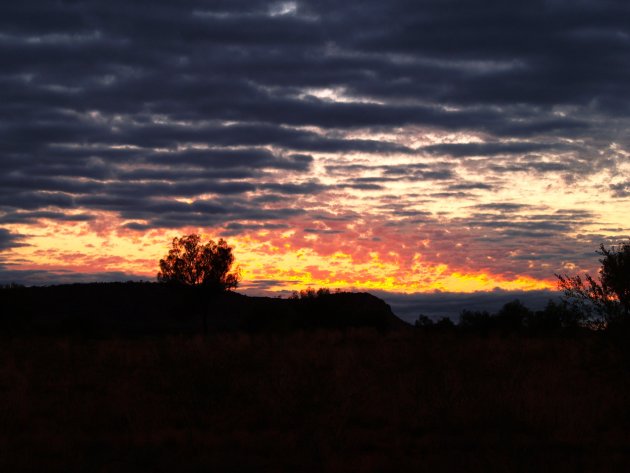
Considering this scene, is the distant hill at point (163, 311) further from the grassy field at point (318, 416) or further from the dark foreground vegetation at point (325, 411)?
the grassy field at point (318, 416)

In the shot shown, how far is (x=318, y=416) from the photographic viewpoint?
14.4 meters

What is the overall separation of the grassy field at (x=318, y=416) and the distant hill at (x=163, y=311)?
28.1 metres

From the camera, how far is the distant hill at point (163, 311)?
58.8 metres

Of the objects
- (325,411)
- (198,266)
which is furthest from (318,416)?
(198,266)

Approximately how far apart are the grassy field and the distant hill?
28089mm

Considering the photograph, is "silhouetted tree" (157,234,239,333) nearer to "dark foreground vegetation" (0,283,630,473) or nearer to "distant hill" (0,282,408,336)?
"distant hill" (0,282,408,336)

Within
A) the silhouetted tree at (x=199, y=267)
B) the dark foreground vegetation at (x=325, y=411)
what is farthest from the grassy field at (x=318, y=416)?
the silhouetted tree at (x=199, y=267)

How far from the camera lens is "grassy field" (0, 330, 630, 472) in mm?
11633

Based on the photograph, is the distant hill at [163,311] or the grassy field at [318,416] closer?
the grassy field at [318,416]

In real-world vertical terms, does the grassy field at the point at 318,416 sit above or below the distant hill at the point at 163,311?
below

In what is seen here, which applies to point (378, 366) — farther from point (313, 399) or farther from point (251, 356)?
point (313, 399)

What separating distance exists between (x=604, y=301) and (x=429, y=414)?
4438 mm

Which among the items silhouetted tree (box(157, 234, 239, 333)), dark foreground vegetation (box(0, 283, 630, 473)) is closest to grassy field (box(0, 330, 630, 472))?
dark foreground vegetation (box(0, 283, 630, 473))

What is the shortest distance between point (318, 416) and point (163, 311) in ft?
313
